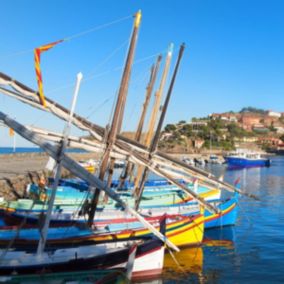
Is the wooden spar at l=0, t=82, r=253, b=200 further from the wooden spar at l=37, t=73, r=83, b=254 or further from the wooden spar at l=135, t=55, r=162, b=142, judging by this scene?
the wooden spar at l=135, t=55, r=162, b=142

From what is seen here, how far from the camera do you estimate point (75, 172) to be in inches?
463

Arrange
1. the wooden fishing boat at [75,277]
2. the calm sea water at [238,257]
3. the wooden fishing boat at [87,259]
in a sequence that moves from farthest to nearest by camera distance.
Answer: the calm sea water at [238,257]
the wooden fishing boat at [87,259]
the wooden fishing boat at [75,277]

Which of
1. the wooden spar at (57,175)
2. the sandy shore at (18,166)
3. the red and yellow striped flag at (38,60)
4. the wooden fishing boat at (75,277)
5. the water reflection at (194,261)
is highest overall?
the red and yellow striped flag at (38,60)

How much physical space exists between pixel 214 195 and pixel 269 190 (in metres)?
22.7

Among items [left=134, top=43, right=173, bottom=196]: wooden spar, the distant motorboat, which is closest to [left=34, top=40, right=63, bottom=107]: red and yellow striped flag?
[left=134, top=43, right=173, bottom=196]: wooden spar

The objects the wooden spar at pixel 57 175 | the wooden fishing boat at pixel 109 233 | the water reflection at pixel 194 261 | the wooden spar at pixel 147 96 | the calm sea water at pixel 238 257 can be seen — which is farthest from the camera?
the wooden spar at pixel 147 96

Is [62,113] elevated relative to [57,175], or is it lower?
elevated

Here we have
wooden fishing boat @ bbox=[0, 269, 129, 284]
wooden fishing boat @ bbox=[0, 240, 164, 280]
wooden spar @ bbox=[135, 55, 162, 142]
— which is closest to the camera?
wooden fishing boat @ bbox=[0, 269, 129, 284]

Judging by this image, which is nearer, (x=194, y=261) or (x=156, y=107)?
(x=194, y=261)

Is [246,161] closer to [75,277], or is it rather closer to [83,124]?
[83,124]

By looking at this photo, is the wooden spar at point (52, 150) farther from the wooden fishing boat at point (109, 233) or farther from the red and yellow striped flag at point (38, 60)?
the wooden fishing boat at point (109, 233)

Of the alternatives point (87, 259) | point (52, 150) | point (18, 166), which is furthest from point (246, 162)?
point (52, 150)

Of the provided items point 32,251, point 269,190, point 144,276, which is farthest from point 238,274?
point 269,190

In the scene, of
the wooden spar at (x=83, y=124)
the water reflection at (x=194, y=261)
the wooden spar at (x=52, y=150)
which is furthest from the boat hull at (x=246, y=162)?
the wooden spar at (x=52, y=150)
